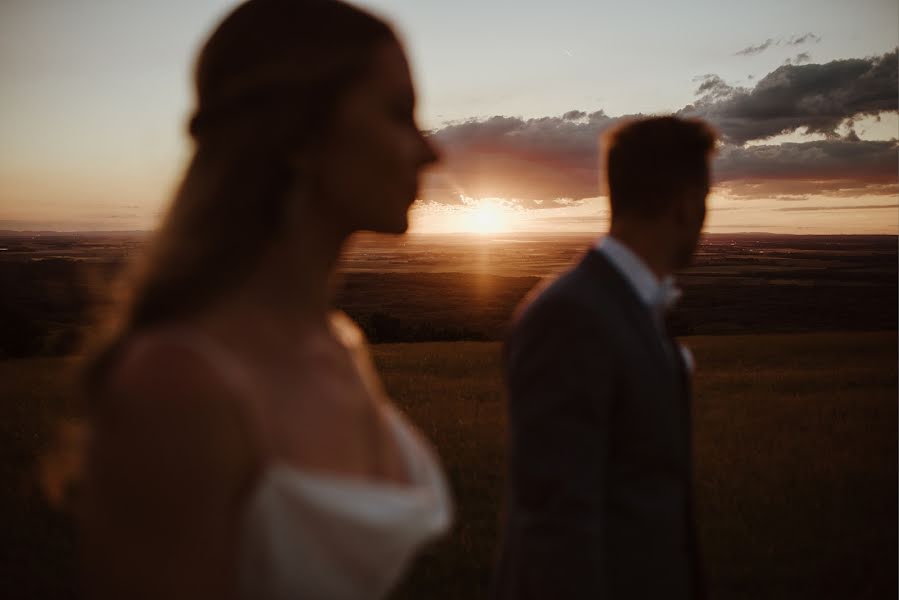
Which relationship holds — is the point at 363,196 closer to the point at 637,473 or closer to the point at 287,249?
the point at 287,249

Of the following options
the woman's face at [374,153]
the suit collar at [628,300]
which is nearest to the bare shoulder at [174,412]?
the woman's face at [374,153]

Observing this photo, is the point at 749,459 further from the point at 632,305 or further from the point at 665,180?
the point at 632,305

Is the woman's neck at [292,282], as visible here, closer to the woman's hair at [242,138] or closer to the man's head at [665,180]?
the woman's hair at [242,138]

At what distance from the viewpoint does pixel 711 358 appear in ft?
85.9

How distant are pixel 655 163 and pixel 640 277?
0.54 m

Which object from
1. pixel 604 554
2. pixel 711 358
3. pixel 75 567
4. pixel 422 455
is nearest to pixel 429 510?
pixel 422 455

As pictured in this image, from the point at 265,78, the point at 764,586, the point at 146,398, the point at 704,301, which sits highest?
the point at 265,78

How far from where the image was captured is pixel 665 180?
307 cm

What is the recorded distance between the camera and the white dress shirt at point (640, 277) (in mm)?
2916

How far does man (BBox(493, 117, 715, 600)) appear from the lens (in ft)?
8.30

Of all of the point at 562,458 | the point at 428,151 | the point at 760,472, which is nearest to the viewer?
the point at 428,151

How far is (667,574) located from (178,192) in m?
2.24

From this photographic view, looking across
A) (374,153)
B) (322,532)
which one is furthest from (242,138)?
(322,532)

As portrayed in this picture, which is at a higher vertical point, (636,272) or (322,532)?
(636,272)
